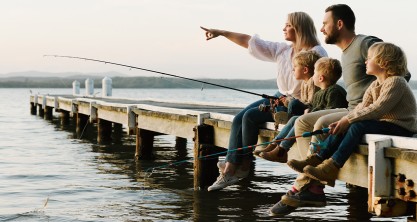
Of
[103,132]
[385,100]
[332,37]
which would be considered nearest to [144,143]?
[103,132]

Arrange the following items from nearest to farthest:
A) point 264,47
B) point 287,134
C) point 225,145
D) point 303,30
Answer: point 287,134 → point 303,30 → point 264,47 → point 225,145

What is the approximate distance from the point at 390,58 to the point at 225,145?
4.13 m

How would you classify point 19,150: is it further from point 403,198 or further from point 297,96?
point 403,198

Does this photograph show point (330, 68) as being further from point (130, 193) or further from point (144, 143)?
point (144, 143)

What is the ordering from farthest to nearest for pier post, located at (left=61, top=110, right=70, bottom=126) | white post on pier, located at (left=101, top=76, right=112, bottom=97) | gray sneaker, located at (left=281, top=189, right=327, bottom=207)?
pier post, located at (left=61, top=110, right=70, bottom=126) < white post on pier, located at (left=101, top=76, right=112, bottom=97) < gray sneaker, located at (left=281, top=189, right=327, bottom=207)

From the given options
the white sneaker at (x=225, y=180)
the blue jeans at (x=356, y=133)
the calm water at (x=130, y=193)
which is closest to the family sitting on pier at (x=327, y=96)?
the blue jeans at (x=356, y=133)

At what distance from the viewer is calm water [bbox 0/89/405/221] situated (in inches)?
391

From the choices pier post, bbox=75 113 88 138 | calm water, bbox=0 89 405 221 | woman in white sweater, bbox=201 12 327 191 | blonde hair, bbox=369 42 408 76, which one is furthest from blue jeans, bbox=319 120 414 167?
pier post, bbox=75 113 88 138

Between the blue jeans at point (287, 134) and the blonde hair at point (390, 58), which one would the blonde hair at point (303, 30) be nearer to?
the blue jeans at point (287, 134)

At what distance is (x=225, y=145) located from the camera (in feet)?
33.2

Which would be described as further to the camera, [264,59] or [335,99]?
[264,59]

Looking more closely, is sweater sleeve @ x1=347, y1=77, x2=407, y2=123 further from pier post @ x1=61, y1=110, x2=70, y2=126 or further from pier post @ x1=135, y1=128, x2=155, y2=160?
pier post @ x1=61, y1=110, x2=70, y2=126

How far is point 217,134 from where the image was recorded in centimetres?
1045

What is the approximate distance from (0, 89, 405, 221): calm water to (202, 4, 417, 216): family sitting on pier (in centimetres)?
189
